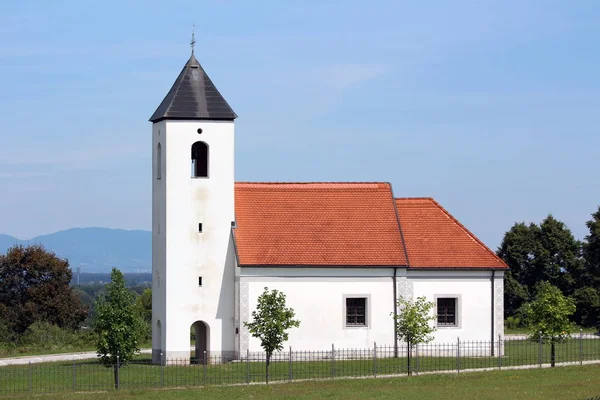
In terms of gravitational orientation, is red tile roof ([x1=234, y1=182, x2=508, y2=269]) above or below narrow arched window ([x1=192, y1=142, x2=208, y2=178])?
below

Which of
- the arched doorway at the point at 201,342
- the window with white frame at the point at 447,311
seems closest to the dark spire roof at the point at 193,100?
the arched doorway at the point at 201,342

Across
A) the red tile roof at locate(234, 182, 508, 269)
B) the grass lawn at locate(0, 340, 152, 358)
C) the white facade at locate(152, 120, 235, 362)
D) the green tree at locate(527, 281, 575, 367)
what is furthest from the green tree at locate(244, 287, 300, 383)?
the grass lawn at locate(0, 340, 152, 358)

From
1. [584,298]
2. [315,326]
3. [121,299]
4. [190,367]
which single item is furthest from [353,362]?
[584,298]

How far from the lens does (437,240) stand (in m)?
52.2

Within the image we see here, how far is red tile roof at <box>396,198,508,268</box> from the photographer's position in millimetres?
51250

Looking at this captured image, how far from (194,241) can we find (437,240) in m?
→ 11.3

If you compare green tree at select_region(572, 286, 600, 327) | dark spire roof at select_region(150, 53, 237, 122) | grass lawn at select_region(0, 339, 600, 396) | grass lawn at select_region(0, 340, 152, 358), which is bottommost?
grass lawn at select_region(0, 340, 152, 358)

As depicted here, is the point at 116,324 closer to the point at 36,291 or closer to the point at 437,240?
the point at 437,240

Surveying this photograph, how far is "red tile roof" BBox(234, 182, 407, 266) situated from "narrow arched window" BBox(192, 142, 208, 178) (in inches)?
91.6

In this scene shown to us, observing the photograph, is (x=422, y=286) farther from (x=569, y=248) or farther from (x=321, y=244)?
(x=569, y=248)

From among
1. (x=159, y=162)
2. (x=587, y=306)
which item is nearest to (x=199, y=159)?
(x=159, y=162)

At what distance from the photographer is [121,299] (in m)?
40.1

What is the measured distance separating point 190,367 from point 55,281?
28622mm

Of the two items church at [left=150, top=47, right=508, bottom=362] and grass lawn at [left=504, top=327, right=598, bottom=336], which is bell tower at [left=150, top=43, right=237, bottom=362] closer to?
church at [left=150, top=47, right=508, bottom=362]
